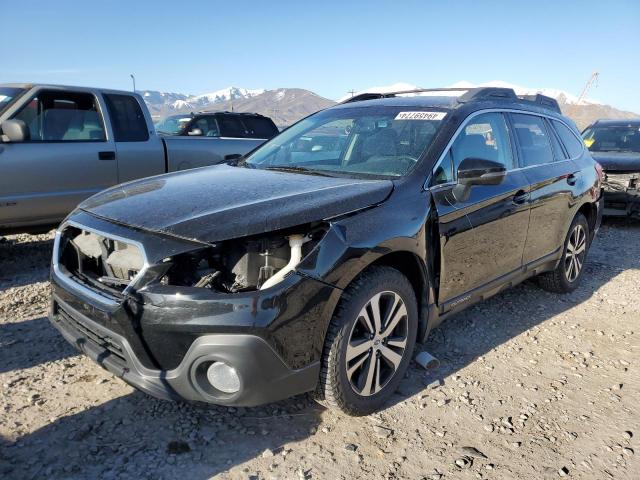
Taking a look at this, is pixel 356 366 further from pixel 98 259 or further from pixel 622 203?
pixel 622 203

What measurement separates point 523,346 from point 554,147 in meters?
1.81

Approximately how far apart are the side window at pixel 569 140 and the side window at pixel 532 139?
1.17 ft

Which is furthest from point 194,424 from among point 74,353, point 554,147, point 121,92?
point 121,92

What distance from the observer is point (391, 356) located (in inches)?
112

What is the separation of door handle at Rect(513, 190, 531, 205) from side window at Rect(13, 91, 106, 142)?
4369 mm

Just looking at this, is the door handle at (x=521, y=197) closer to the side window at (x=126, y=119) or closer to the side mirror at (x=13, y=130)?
the side window at (x=126, y=119)

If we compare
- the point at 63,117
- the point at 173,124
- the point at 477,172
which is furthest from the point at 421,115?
the point at 173,124

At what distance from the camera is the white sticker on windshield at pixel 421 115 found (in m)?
3.37

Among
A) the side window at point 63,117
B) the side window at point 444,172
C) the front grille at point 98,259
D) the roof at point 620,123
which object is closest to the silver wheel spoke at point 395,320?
the side window at point 444,172

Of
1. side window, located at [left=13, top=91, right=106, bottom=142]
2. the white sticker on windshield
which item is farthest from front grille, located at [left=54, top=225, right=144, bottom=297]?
side window, located at [left=13, top=91, right=106, bottom=142]

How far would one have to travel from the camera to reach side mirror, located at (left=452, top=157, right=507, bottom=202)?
121 inches

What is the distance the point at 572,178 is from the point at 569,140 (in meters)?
0.49

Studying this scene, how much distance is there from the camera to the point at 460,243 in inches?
125

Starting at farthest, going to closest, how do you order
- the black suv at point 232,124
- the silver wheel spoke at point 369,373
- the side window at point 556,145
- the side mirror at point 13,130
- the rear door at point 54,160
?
the black suv at point 232,124 → the rear door at point 54,160 → the side mirror at point 13,130 → the side window at point 556,145 → the silver wheel spoke at point 369,373
